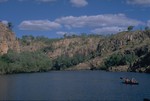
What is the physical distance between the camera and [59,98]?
99125mm

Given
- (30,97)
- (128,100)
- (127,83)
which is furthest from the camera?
(127,83)

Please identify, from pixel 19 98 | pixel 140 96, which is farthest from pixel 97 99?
pixel 19 98

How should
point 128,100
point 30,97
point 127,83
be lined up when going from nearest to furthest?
1. point 128,100
2. point 30,97
3. point 127,83

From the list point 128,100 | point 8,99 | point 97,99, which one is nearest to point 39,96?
point 8,99

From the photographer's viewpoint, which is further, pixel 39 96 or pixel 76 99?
pixel 39 96

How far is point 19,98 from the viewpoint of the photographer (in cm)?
9912

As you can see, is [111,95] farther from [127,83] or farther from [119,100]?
[127,83]

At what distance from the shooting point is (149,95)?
106m

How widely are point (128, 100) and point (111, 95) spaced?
1142 centimetres

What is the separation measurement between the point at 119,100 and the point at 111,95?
1080cm

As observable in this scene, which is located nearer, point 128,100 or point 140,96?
point 128,100

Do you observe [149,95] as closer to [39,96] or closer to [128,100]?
[128,100]

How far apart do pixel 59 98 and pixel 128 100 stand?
18384 mm

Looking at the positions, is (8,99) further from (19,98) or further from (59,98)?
(59,98)
